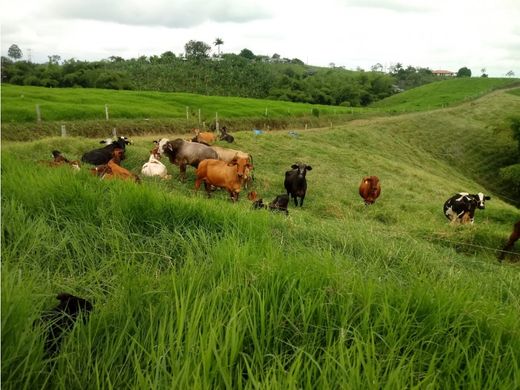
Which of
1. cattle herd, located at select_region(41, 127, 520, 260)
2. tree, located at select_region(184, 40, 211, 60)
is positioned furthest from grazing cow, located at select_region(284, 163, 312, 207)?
tree, located at select_region(184, 40, 211, 60)

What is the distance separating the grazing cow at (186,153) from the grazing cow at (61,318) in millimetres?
10940

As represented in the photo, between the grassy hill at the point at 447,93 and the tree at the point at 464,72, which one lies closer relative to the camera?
the grassy hill at the point at 447,93

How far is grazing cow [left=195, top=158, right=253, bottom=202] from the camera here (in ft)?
37.9

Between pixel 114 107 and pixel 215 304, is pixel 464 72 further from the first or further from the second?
pixel 215 304

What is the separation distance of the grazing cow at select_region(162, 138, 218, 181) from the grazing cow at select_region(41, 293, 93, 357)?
35.9 feet

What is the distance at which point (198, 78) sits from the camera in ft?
195

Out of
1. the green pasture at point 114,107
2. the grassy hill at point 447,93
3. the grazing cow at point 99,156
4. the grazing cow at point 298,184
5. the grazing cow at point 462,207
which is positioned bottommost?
the grazing cow at point 462,207

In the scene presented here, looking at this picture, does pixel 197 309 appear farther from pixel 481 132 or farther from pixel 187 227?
pixel 481 132

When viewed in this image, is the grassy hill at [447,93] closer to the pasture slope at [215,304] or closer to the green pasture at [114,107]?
the green pasture at [114,107]

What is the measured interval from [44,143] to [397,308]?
14120mm

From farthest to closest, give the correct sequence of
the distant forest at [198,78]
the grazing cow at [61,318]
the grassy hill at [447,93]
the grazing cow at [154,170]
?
the grassy hill at [447,93] < the distant forest at [198,78] < the grazing cow at [154,170] < the grazing cow at [61,318]

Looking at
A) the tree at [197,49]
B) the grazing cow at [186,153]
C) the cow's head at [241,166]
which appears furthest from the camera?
the tree at [197,49]

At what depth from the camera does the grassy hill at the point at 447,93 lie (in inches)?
2662

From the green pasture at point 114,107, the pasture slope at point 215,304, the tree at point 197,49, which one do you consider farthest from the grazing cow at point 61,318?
the tree at point 197,49
